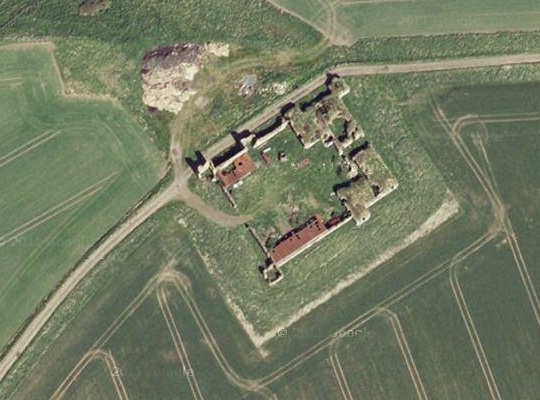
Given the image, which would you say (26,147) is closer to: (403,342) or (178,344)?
(178,344)

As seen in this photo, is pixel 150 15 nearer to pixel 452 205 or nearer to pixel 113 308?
pixel 113 308

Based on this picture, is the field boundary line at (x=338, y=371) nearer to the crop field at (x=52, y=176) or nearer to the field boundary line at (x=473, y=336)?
the field boundary line at (x=473, y=336)

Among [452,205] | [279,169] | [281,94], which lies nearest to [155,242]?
[279,169]

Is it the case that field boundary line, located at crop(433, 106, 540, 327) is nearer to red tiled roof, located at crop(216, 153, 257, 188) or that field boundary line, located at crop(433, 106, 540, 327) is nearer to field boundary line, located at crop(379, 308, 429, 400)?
field boundary line, located at crop(379, 308, 429, 400)

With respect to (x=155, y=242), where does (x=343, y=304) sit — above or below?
below

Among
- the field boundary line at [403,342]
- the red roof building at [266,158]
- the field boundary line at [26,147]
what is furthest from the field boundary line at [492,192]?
the field boundary line at [26,147]

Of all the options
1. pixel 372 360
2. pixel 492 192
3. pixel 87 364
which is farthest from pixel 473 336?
pixel 87 364

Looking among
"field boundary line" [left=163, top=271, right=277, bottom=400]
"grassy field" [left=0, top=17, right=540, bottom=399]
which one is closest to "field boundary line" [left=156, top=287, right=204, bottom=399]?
"grassy field" [left=0, top=17, right=540, bottom=399]
